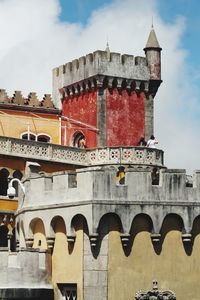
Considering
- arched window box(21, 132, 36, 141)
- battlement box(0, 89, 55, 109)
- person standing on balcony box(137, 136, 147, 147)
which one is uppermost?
battlement box(0, 89, 55, 109)

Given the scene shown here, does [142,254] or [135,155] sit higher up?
[135,155]

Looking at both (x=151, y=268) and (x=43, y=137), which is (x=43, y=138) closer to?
(x=43, y=137)

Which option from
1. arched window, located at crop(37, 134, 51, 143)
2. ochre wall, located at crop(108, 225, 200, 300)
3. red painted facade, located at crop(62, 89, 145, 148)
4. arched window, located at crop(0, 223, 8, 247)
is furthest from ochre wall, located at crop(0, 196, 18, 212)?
ochre wall, located at crop(108, 225, 200, 300)

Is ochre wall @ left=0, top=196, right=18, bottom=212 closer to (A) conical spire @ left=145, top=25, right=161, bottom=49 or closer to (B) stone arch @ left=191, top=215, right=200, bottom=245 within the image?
(A) conical spire @ left=145, top=25, right=161, bottom=49

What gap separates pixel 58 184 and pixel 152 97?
3587cm

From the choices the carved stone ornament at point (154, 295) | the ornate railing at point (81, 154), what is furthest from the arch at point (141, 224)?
the ornate railing at point (81, 154)

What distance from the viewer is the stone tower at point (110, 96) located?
6500 centimetres

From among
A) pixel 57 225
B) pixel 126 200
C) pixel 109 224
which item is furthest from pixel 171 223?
pixel 57 225

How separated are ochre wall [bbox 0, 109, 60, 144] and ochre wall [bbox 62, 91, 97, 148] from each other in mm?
716

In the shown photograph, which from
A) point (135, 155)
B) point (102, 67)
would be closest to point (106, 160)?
point (135, 155)

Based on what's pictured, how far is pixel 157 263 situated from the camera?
1238 inches

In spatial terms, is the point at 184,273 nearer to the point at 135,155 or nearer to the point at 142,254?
the point at 142,254

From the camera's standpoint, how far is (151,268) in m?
31.4

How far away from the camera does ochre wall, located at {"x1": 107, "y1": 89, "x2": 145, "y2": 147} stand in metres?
65.0
